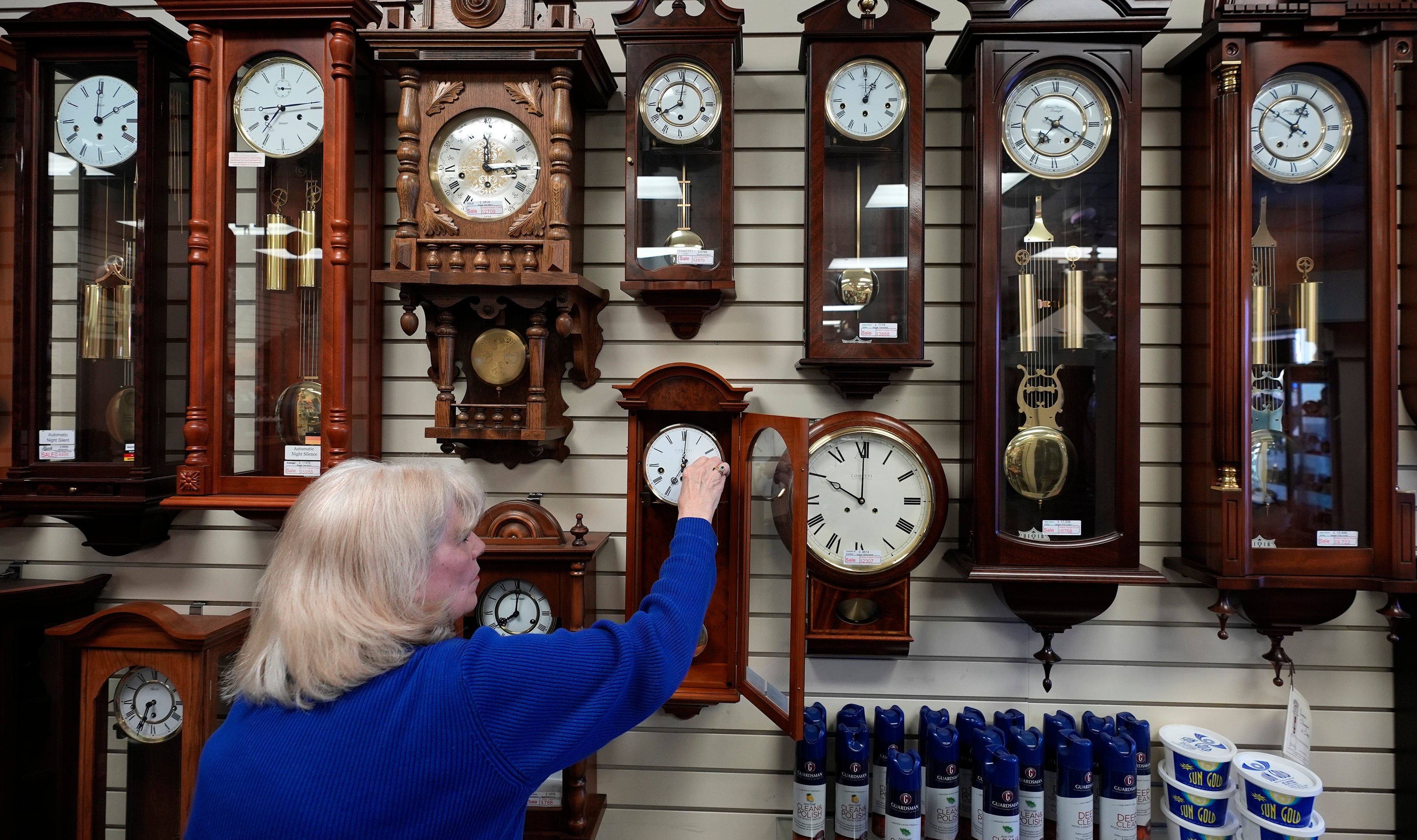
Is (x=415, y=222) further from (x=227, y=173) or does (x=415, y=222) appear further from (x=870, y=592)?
(x=870, y=592)

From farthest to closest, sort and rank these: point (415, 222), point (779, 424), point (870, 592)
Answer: point (870, 592)
point (415, 222)
point (779, 424)

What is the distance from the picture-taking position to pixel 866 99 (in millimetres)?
1940

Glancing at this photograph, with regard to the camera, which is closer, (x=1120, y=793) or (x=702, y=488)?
(x=702, y=488)

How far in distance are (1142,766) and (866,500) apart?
3.39 feet

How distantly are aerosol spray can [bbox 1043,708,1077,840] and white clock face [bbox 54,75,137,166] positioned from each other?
305cm

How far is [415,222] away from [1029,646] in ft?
6.83

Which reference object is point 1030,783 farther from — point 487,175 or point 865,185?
point 487,175

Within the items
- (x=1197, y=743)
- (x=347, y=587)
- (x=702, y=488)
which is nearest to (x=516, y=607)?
(x=702, y=488)

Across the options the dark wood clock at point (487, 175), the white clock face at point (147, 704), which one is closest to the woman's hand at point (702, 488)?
the dark wood clock at point (487, 175)

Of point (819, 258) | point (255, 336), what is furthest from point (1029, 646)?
point (255, 336)

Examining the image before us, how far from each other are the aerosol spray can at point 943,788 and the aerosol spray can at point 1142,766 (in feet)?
1.59

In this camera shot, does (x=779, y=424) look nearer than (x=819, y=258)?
Yes

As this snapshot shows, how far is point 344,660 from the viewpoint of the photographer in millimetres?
1076

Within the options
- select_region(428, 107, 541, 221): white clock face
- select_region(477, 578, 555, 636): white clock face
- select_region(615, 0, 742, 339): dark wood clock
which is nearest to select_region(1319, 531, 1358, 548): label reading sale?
select_region(615, 0, 742, 339): dark wood clock
